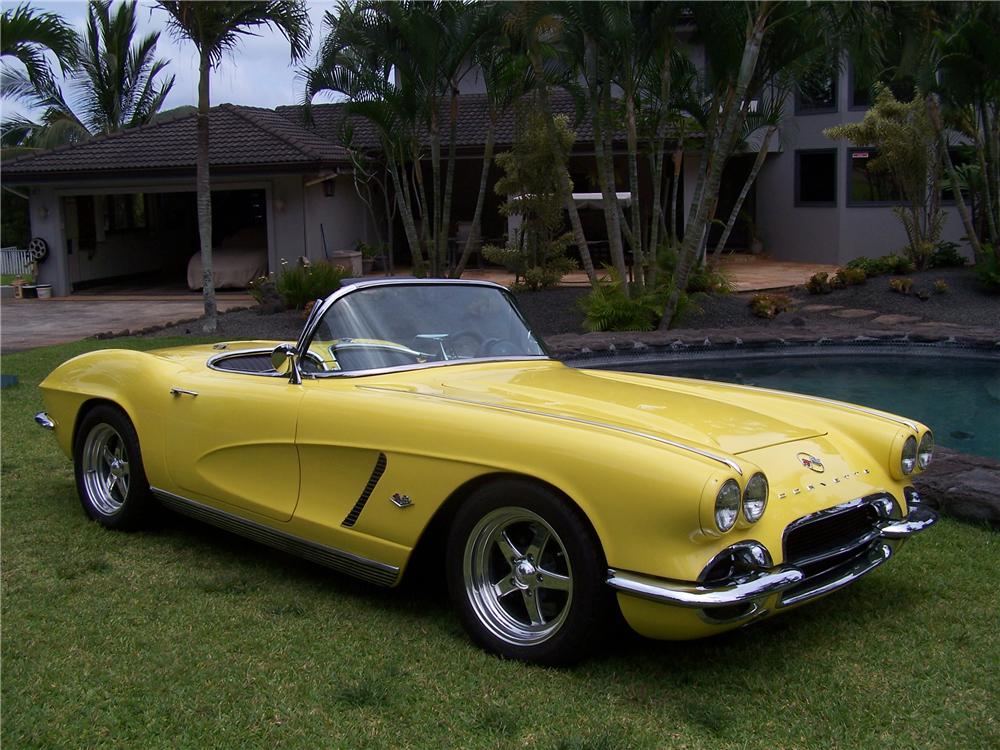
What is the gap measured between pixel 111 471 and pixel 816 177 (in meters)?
20.1

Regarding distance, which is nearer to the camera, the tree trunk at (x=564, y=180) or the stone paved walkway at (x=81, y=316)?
the tree trunk at (x=564, y=180)

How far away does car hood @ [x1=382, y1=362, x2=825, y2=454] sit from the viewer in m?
3.54

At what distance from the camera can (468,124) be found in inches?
882

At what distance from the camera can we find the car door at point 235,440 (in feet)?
13.6

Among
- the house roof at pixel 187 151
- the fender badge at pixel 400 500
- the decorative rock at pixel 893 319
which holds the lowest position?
the fender badge at pixel 400 500

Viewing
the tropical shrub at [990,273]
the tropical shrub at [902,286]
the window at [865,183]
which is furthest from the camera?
the window at [865,183]

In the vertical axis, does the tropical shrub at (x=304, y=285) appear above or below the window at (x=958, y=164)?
below

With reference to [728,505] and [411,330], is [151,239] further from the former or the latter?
[728,505]

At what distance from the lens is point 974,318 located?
13367mm

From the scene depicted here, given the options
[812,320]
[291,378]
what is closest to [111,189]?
[812,320]

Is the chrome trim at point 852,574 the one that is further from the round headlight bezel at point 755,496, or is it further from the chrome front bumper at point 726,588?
the round headlight bezel at point 755,496

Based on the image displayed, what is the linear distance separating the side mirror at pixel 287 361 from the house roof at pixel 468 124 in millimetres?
16040

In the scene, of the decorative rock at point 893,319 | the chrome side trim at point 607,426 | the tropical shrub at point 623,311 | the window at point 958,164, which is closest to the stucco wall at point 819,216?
the window at point 958,164

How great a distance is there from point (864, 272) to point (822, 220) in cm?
656
